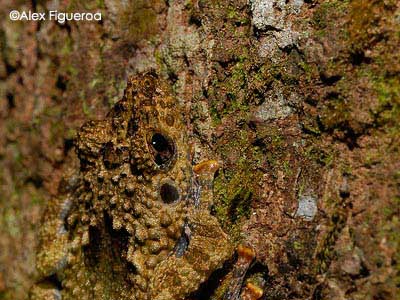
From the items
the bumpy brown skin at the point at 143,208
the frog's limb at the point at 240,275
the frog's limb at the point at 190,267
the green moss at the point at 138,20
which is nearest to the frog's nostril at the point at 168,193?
the bumpy brown skin at the point at 143,208

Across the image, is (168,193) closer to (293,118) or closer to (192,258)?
(192,258)

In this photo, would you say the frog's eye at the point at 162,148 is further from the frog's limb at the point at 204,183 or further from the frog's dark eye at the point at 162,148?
the frog's limb at the point at 204,183

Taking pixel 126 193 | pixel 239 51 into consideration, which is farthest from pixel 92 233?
pixel 239 51

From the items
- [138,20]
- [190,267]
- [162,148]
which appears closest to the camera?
[190,267]

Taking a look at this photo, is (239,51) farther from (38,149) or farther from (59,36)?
(38,149)

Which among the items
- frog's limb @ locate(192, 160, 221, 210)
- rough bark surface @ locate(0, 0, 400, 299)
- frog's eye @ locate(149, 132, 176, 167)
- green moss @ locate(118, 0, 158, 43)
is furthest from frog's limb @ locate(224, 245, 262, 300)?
green moss @ locate(118, 0, 158, 43)

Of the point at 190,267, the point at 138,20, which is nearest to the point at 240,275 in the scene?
the point at 190,267

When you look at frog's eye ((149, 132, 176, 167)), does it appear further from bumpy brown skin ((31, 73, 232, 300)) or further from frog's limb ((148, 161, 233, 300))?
frog's limb ((148, 161, 233, 300))
